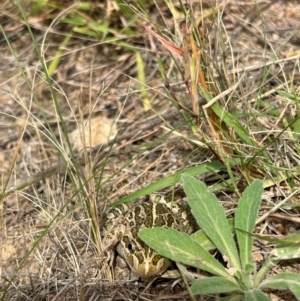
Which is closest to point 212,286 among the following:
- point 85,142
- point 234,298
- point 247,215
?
point 234,298

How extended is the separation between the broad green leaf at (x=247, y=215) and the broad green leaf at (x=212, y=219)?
37mm

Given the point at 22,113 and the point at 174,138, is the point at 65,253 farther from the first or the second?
the point at 22,113

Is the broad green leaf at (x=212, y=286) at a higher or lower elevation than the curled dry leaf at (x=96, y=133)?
higher

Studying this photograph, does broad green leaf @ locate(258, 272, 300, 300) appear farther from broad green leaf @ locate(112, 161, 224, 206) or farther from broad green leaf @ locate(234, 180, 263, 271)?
broad green leaf @ locate(112, 161, 224, 206)

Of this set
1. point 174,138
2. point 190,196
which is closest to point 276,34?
point 174,138

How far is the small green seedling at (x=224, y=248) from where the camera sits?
7.57 ft

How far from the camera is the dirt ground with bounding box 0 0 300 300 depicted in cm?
271

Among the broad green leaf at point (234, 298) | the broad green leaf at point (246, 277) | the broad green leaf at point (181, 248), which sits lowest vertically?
the broad green leaf at point (234, 298)

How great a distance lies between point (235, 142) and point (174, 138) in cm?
52

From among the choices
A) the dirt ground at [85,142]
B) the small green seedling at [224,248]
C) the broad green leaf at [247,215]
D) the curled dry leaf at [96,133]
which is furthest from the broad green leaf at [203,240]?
the curled dry leaf at [96,133]

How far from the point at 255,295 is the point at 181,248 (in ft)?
1.13

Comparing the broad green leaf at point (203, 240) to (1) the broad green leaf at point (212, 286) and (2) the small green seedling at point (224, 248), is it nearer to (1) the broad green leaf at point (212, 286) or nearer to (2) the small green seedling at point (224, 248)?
(2) the small green seedling at point (224, 248)

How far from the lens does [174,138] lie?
3.29 metres

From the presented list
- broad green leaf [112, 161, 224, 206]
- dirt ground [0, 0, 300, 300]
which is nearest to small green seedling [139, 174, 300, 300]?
dirt ground [0, 0, 300, 300]
